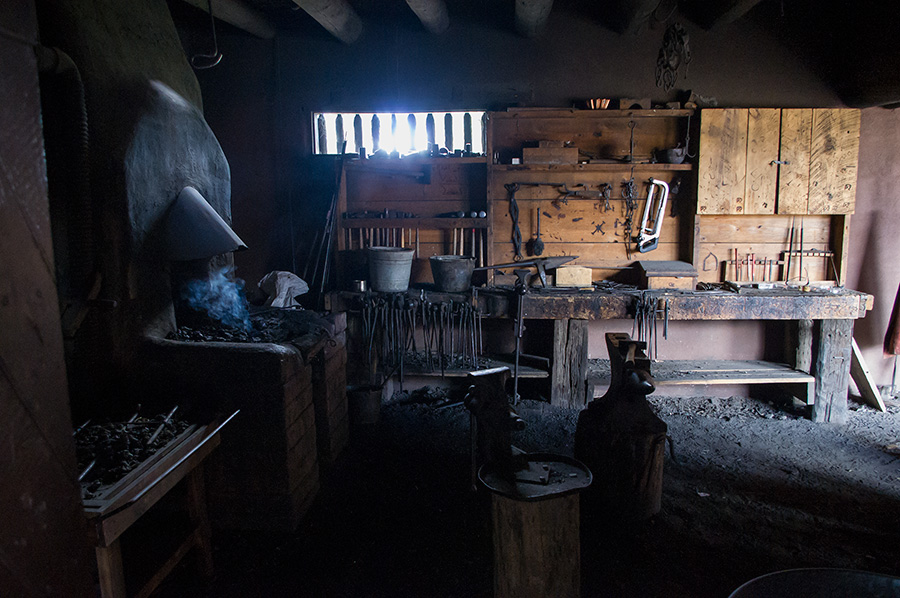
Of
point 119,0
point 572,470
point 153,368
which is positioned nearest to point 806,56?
point 572,470

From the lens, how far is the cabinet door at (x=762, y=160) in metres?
4.96

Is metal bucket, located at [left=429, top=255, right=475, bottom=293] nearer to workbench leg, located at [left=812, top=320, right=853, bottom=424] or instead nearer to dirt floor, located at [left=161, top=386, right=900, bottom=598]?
dirt floor, located at [left=161, top=386, right=900, bottom=598]

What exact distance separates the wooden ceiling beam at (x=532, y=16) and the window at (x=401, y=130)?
32.8 inches

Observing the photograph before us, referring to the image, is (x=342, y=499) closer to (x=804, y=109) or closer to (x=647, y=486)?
(x=647, y=486)

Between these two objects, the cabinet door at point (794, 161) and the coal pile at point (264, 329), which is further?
the cabinet door at point (794, 161)

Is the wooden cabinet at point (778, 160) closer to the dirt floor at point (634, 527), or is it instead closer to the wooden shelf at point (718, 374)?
the wooden shelf at point (718, 374)

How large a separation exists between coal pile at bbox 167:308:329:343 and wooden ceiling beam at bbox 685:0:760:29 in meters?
4.16

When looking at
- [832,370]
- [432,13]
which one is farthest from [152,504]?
[832,370]

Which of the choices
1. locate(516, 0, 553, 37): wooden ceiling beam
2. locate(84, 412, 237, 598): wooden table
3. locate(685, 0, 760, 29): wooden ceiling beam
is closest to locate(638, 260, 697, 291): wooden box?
locate(685, 0, 760, 29): wooden ceiling beam

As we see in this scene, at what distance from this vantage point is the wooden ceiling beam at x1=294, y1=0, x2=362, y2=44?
13.6 ft

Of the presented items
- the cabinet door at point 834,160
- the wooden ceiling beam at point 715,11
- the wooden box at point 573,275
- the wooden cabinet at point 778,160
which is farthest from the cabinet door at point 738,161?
the wooden box at point 573,275

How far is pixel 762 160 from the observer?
197 inches

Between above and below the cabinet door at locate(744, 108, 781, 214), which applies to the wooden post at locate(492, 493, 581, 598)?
below

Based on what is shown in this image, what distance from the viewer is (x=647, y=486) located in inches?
123
